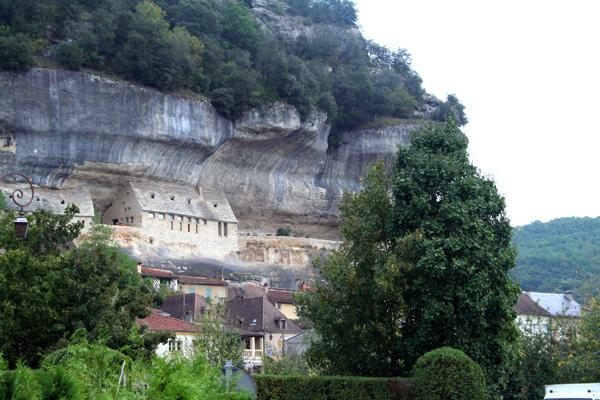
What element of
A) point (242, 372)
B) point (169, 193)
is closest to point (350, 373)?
point (242, 372)

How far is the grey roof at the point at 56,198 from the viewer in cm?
7088

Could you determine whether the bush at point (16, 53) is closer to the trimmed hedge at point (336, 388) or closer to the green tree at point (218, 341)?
the green tree at point (218, 341)

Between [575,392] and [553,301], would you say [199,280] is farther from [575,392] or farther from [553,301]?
[575,392]

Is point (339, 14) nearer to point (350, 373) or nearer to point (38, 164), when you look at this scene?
point (38, 164)

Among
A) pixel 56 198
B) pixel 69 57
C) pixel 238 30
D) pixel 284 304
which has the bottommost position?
pixel 284 304

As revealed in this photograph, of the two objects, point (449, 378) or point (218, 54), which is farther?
point (218, 54)

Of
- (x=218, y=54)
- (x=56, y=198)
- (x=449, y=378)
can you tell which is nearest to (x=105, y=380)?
(x=449, y=378)

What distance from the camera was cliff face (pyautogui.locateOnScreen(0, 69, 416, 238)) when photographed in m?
69.9

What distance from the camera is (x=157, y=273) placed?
69.1m

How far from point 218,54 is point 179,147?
10.9m

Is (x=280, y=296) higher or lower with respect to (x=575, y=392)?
lower

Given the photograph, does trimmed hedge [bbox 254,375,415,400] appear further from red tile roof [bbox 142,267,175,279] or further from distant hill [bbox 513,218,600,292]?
distant hill [bbox 513,218,600,292]

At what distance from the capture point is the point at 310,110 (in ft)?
280

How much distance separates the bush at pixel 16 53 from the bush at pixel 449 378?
4861cm
